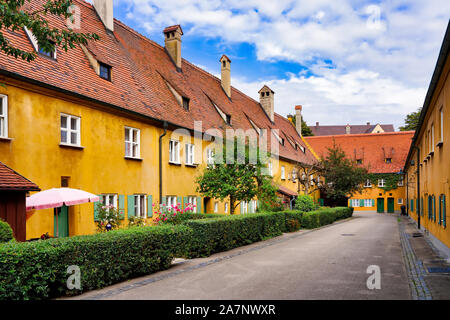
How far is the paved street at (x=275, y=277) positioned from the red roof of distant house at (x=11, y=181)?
3.71 m

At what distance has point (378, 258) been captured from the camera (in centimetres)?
1439

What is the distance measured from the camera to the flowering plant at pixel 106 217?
1559 cm

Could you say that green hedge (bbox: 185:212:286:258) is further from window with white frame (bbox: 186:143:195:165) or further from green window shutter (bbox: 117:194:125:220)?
window with white frame (bbox: 186:143:195:165)

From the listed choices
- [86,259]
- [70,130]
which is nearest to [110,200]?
[70,130]

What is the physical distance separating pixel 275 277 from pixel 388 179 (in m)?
54.0

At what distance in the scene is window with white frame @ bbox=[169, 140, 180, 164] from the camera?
69.7 ft

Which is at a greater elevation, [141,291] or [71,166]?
[71,166]

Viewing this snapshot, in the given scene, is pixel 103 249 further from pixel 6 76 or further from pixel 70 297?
pixel 6 76

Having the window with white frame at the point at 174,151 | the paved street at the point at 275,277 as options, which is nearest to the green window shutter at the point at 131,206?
the window with white frame at the point at 174,151

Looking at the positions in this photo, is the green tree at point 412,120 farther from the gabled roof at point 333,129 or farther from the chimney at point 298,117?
the gabled roof at point 333,129

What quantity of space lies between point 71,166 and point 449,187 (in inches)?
492

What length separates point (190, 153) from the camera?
23062mm

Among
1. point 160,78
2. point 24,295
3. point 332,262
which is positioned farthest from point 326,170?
point 24,295

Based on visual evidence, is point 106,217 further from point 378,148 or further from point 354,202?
point 378,148
